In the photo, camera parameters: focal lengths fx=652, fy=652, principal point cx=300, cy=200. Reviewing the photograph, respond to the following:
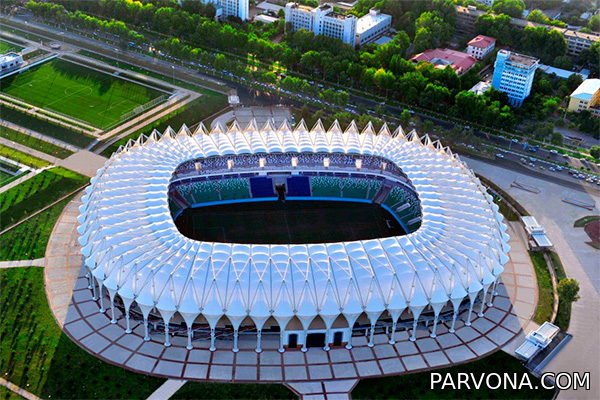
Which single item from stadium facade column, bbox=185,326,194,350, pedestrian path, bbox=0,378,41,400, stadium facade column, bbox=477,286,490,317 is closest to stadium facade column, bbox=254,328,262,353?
stadium facade column, bbox=185,326,194,350

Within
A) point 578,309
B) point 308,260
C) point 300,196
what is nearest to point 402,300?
point 308,260

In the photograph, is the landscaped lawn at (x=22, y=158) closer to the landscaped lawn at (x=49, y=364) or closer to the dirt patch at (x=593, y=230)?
the landscaped lawn at (x=49, y=364)

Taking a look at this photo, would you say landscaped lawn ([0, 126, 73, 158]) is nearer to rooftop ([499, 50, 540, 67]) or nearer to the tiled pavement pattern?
the tiled pavement pattern

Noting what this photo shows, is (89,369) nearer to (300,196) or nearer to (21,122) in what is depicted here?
(300,196)

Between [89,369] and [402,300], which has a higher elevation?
[402,300]

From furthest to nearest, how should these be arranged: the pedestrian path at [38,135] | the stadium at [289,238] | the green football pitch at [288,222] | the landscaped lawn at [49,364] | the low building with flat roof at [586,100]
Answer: the low building with flat roof at [586,100] → the pedestrian path at [38,135] → the green football pitch at [288,222] → the stadium at [289,238] → the landscaped lawn at [49,364]

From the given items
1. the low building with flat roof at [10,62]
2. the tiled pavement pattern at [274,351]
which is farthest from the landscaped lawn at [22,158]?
the low building with flat roof at [10,62]

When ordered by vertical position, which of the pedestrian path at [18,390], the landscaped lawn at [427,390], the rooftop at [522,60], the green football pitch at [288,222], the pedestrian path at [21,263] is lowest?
the pedestrian path at [18,390]
